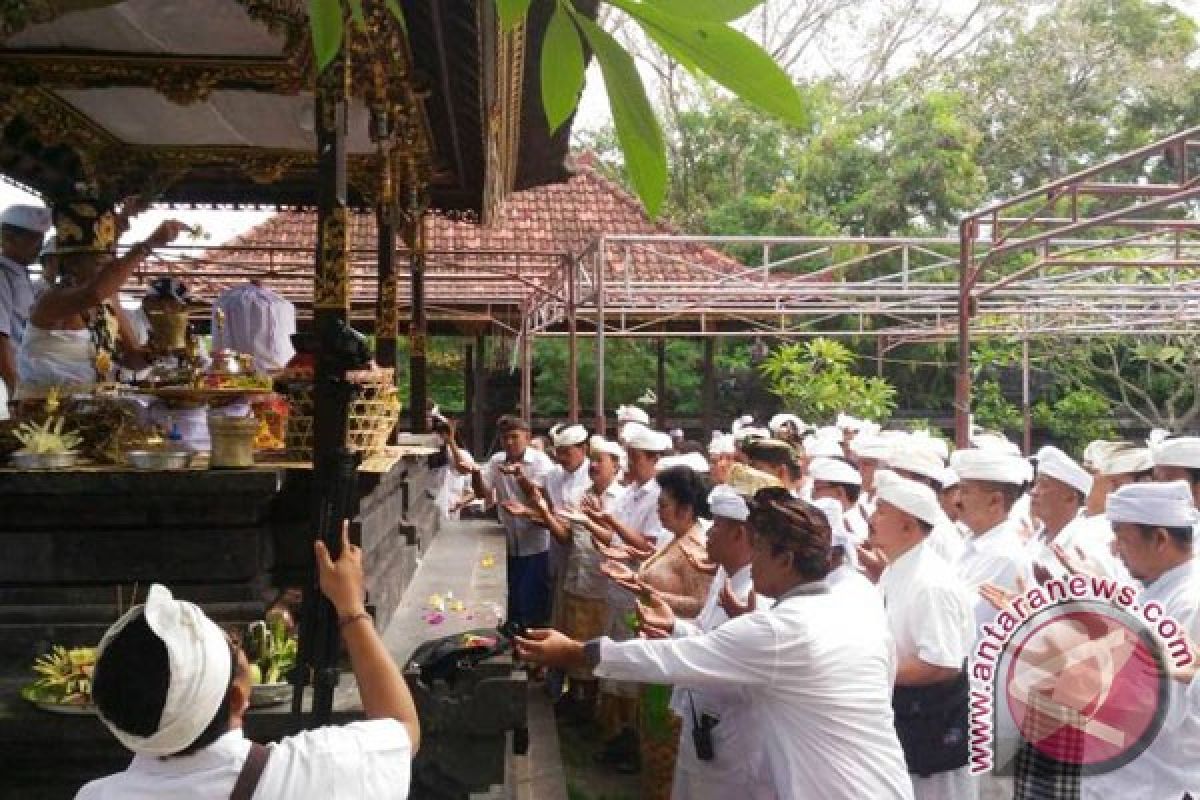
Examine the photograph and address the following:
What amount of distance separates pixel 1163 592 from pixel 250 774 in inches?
136

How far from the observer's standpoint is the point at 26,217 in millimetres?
5512

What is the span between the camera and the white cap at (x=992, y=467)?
5.43 metres

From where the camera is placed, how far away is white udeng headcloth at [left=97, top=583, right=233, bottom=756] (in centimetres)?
204

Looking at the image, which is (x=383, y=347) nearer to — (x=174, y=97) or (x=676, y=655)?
(x=174, y=97)

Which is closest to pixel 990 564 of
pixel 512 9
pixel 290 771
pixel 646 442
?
pixel 646 442

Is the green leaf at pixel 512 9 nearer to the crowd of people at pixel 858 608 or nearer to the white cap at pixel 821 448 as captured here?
the crowd of people at pixel 858 608

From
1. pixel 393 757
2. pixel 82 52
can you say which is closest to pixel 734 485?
pixel 393 757

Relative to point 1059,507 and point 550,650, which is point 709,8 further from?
point 1059,507

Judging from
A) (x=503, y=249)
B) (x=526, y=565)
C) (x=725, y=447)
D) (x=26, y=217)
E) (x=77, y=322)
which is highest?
(x=503, y=249)

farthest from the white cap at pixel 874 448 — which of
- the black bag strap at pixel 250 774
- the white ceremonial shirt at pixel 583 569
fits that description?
the black bag strap at pixel 250 774

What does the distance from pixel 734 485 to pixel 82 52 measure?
3.99m

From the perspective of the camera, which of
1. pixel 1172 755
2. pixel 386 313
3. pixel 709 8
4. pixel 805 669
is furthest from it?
pixel 386 313

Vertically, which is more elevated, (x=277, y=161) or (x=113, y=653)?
(x=277, y=161)

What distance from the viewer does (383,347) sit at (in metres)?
8.59
